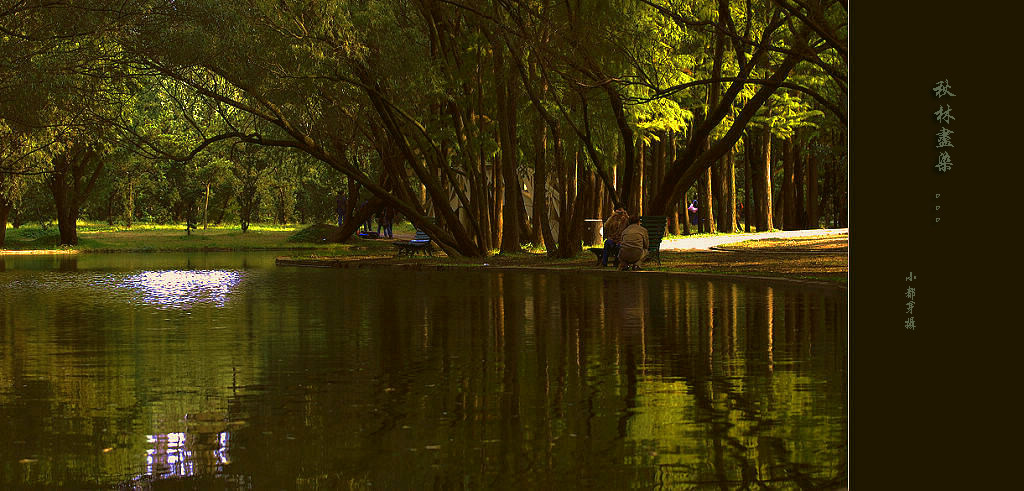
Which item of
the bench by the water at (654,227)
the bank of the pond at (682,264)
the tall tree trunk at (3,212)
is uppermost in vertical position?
the tall tree trunk at (3,212)

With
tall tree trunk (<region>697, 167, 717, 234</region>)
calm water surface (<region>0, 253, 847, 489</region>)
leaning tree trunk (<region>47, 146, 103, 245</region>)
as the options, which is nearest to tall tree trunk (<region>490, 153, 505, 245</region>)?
calm water surface (<region>0, 253, 847, 489</region>)

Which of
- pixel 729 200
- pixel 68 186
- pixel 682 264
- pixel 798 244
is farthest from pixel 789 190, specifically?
pixel 68 186

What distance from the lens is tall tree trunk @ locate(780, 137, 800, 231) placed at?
210ft

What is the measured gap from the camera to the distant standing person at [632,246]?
31875 millimetres

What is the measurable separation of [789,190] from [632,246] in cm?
3719

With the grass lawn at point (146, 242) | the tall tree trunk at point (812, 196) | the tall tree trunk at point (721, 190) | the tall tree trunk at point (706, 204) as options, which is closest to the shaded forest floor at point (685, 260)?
the grass lawn at point (146, 242)

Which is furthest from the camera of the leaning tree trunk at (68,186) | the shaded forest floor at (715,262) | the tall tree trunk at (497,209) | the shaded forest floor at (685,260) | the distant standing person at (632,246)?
the leaning tree trunk at (68,186)

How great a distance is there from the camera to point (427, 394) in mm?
11297

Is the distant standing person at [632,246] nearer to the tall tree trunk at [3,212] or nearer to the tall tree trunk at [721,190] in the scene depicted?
the tall tree trunk at [721,190]

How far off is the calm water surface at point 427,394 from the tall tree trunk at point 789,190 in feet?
137

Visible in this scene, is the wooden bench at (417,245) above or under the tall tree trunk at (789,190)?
under

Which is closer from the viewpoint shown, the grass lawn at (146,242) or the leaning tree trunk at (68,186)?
the grass lawn at (146,242)
